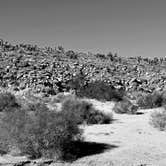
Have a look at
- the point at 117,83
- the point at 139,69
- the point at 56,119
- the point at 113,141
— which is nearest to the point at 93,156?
the point at 56,119

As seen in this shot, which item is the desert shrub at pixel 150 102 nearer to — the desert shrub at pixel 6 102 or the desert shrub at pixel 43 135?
the desert shrub at pixel 6 102

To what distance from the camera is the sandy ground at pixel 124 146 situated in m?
11.3

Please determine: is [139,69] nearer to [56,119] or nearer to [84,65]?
[84,65]

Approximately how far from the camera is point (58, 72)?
43.8 metres

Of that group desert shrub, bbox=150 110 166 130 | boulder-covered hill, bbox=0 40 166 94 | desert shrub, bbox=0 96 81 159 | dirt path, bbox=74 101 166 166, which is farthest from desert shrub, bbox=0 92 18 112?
desert shrub, bbox=0 96 81 159

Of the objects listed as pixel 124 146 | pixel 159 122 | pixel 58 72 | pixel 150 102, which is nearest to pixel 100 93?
pixel 150 102

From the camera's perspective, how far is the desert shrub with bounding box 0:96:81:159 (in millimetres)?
11586

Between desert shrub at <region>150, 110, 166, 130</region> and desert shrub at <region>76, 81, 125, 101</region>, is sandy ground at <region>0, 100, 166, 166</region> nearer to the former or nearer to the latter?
desert shrub at <region>150, 110, 166, 130</region>

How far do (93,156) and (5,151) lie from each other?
3.24 meters

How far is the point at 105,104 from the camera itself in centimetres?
3164

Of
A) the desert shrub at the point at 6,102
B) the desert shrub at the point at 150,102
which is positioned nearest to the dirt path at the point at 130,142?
the desert shrub at the point at 6,102

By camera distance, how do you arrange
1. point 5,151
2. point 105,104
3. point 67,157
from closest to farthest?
point 67,157 → point 5,151 → point 105,104

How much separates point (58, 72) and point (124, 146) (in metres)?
30.8

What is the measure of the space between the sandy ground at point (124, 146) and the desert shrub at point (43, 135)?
612mm
